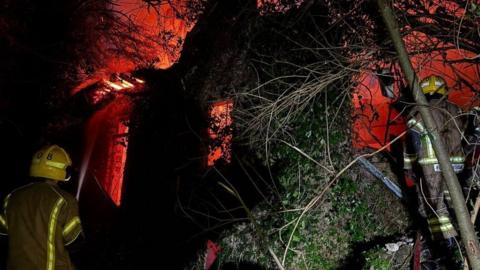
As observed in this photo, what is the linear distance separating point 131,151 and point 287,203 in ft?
23.5

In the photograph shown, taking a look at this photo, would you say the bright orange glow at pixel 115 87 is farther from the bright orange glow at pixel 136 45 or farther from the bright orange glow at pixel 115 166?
the bright orange glow at pixel 115 166

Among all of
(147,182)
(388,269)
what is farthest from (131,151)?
(388,269)

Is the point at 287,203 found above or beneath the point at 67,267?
beneath

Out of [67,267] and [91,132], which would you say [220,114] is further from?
[91,132]

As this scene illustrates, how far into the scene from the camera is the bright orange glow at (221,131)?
7.45m

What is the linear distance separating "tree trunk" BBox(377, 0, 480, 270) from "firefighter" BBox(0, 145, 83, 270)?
139 inches

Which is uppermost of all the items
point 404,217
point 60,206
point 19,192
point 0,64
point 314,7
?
point 0,64

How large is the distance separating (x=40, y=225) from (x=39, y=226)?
1 centimetres

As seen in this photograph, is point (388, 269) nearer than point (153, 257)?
Yes

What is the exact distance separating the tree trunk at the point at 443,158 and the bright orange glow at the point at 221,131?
195 inches

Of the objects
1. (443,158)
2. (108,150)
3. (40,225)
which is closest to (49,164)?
(40,225)

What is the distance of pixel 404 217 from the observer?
5926 millimetres

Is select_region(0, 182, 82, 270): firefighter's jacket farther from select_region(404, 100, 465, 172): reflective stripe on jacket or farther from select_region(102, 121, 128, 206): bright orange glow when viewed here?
select_region(102, 121, 128, 206): bright orange glow

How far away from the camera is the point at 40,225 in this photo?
347 centimetres
